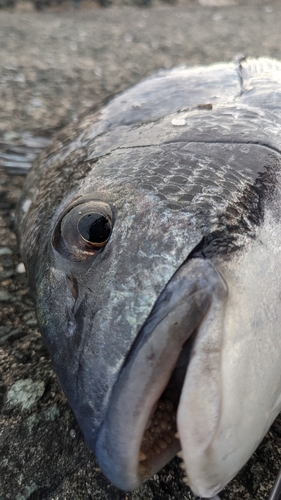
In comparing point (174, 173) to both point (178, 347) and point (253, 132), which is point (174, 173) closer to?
point (253, 132)

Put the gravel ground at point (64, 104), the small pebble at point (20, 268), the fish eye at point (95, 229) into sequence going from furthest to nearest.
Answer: the small pebble at point (20, 268) → the gravel ground at point (64, 104) → the fish eye at point (95, 229)

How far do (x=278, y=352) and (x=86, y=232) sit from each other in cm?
58

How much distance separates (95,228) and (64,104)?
116 inches

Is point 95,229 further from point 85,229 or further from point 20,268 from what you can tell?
point 20,268

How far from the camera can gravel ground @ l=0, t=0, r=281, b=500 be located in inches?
52.6

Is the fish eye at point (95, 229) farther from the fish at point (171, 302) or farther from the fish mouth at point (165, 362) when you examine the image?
the fish mouth at point (165, 362)

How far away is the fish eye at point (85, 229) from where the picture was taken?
1138mm

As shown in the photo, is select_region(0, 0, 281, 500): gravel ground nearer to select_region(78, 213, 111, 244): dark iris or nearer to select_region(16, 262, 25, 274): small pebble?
select_region(16, 262, 25, 274): small pebble

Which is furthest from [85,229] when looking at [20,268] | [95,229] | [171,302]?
[20,268]

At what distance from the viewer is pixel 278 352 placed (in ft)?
3.35

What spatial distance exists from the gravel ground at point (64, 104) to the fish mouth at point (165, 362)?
42 centimetres

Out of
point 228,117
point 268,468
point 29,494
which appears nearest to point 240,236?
point 228,117

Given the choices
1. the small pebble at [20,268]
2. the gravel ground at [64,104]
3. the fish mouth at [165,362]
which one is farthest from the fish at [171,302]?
the small pebble at [20,268]

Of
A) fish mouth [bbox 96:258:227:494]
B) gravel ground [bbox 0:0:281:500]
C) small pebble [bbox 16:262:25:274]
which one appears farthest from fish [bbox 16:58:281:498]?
small pebble [bbox 16:262:25:274]
